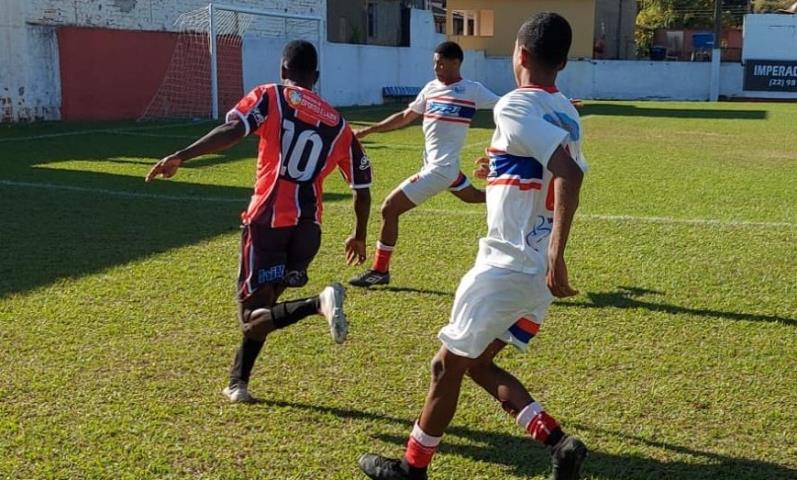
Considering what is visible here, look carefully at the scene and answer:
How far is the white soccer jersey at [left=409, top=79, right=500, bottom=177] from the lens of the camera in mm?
7672

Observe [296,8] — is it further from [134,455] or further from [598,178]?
[134,455]

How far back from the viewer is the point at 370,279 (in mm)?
7383

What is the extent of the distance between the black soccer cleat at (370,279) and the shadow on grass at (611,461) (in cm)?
287

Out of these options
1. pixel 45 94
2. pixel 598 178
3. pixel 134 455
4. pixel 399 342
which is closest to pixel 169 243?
pixel 399 342

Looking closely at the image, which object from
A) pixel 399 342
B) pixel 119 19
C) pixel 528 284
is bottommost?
pixel 399 342

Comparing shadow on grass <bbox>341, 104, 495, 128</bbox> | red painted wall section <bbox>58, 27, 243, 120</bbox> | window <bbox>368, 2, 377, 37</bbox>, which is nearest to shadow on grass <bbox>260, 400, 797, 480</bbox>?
shadow on grass <bbox>341, 104, 495, 128</bbox>

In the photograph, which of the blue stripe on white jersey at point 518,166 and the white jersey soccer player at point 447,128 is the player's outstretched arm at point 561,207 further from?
the white jersey soccer player at point 447,128

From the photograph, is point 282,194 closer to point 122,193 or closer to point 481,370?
point 481,370

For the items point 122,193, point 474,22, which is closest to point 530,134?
point 122,193

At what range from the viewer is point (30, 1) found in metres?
21.6

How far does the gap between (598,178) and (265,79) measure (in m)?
16.6

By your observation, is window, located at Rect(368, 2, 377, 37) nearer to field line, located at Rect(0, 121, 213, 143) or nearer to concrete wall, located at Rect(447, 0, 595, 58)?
concrete wall, located at Rect(447, 0, 595, 58)

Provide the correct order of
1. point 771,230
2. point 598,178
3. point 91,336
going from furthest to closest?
point 598,178
point 771,230
point 91,336

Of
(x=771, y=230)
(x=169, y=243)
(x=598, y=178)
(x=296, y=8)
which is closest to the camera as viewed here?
(x=169, y=243)
